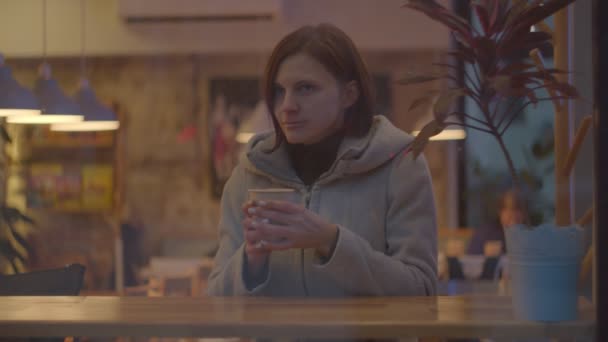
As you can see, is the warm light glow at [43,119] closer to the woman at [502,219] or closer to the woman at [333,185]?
the woman at [333,185]

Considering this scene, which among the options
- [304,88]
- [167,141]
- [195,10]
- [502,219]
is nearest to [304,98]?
[304,88]

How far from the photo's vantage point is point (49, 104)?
2.32 meters

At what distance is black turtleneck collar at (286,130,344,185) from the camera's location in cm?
147

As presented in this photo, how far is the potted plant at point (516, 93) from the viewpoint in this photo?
3.70ft

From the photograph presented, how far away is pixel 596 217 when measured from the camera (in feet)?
3.86

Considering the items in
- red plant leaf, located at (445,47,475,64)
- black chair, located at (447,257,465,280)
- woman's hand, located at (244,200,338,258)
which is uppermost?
red plant leaf, located at (445,47,475,64)

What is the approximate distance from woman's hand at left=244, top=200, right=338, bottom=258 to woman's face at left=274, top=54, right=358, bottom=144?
223mm

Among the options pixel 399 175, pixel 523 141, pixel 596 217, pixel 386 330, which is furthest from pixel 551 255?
pixel 523 141

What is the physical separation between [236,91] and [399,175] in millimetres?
3814

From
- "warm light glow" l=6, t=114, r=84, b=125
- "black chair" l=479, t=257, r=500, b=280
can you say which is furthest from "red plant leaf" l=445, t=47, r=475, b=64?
"black chair" l=479, t=257, r=500, b=280

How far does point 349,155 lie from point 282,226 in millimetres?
273

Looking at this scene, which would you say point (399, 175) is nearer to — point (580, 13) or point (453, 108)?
point (453, 108)

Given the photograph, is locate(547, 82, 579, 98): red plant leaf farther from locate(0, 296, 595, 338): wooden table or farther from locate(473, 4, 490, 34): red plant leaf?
locate(0, 296, 595, 338): wooden table

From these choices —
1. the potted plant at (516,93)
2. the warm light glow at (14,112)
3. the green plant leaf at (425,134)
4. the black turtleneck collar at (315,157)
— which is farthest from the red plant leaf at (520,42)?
the warm light glow at (14,112)
